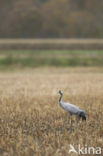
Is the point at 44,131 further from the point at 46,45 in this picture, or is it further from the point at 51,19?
the point at 51,19

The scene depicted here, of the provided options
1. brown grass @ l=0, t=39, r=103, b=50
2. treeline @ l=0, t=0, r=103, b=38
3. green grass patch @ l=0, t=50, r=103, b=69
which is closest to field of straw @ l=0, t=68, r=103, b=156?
green grass patch @ l=0, t=50, r=103, b=69

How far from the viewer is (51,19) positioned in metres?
45.5

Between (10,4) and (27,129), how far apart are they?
45.0m

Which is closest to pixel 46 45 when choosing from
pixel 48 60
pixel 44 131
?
pixel 48 60

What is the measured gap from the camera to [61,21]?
4600cm

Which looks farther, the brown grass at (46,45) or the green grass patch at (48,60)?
the brown grass at (46,45)

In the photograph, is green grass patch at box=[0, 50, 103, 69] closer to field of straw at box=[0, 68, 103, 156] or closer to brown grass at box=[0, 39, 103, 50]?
brown grass at box=[0, 39, 103, 50]

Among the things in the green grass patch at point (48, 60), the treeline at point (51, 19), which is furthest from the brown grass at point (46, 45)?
the treeline at point (51, 19)

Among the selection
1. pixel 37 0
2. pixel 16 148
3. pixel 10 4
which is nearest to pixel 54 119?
pixel 16 148

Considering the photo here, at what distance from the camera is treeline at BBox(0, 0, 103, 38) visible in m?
43.5

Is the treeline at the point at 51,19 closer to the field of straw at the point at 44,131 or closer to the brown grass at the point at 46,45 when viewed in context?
the brown grass at the point at 46,45

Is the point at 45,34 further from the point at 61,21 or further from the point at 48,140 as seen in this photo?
the point at 48,140

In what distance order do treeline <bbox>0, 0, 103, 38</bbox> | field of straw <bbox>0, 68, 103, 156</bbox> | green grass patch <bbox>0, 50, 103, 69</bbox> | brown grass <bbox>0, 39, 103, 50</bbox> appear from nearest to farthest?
field of straw <bbox>0, 68, 103, 156</bbox> < green grass patch <bbox>0, 50, 103, 69</bbox> < brown grass <bbox>0, 39, 103, 50</bbox> < treeline <bbox>0, 0, 103, 38</bbox>

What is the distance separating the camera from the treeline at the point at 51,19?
43531 millimetres
